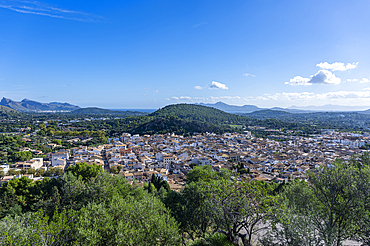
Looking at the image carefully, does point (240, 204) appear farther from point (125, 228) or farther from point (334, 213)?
point (334, 213)

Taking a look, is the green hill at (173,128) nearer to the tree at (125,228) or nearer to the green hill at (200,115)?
the green hill at (200,115)

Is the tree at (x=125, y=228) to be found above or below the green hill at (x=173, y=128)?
above

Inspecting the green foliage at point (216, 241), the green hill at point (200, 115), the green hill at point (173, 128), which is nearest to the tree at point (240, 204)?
the green foliage at point (216, 241)

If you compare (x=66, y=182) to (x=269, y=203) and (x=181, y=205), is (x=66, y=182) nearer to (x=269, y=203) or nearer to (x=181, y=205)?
(x=181, y=205)

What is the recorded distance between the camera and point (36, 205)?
17875mm

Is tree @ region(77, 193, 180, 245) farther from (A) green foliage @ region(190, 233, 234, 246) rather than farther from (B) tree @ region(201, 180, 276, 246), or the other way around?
(B) tree @ region(201, 180, 276, 246)

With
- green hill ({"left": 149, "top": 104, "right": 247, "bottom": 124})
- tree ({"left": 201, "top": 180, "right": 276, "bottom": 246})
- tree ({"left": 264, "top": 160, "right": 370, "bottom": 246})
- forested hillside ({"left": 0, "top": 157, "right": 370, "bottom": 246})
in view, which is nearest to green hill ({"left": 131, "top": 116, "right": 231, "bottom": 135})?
green hill ({"left": 149, "top": 104, "right": 247, "bottom": 124})

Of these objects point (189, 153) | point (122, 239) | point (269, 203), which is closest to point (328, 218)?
point (269, 203)

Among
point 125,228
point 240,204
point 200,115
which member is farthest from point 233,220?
point 200,115

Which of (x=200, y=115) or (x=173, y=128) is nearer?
(x=173, y=128)

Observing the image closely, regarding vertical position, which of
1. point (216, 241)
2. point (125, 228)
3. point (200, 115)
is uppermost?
point (200, 115)

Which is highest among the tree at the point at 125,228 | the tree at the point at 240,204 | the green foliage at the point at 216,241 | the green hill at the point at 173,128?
the tree at the point at 240,204

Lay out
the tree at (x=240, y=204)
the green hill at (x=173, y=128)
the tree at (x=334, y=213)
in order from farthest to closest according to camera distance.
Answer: the green hill at (x=173, y=128)
the tree at (x=240, y=204)
the tree at (x=334, y=213)

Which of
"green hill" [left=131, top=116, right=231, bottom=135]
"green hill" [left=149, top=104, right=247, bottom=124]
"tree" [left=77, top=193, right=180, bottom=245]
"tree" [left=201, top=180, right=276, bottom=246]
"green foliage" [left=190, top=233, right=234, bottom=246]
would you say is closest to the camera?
"tree" [left=77, top=193, right=180, bottom=245]
